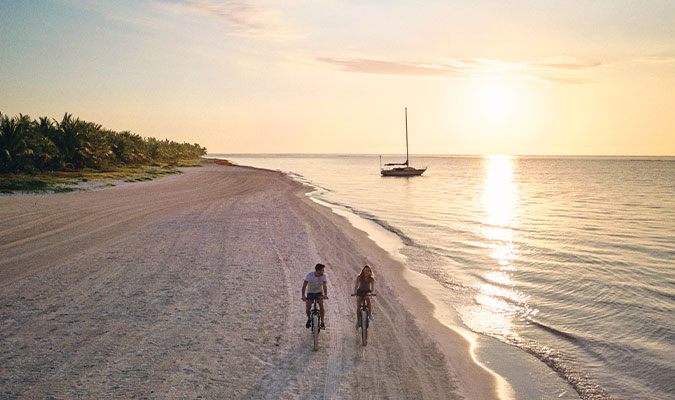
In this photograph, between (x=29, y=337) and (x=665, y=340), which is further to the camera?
(x=665, y=340)

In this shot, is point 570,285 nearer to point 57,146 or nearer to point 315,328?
point 315,328

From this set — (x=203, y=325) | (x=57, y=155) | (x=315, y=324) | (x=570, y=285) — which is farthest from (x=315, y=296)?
(x=57, y=155)

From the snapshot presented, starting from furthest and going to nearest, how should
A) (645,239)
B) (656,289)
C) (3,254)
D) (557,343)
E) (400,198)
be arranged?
(400,198), (645,239), (3,254), (656,289), (557,343)

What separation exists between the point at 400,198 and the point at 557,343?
4271 centimetres

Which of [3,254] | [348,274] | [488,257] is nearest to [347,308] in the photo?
[348,274]

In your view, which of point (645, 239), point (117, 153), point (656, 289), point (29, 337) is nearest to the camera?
point (29, 337)

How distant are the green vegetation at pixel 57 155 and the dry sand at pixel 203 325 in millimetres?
25227

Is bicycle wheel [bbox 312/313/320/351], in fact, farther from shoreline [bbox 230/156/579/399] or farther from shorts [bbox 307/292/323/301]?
shoreline [bbox 230/156/579/399]

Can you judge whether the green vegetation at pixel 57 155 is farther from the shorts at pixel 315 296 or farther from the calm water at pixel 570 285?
the shorts at pixel 315 296

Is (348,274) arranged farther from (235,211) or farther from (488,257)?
(235,211)

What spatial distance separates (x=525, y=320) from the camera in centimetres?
1321

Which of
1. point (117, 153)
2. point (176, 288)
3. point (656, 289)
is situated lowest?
point (656, 289)

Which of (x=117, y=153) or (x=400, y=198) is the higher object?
(x=117, y=153)

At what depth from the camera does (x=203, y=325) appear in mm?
11164
